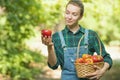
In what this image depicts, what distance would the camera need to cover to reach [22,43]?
1130 cm

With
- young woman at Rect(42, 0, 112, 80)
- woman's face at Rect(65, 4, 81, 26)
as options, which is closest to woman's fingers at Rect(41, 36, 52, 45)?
young woman at Rect(42, 0, 112, 80)

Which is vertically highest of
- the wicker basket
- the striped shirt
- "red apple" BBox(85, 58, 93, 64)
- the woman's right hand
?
the woman's right hand

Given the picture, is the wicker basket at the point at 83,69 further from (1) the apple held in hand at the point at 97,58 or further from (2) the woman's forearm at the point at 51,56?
(2) the woman's forearm at the point at 51,56

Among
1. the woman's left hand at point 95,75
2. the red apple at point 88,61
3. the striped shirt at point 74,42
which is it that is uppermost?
the striped shirt at point 74,42

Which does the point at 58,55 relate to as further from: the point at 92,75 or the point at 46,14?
the point at 46,14

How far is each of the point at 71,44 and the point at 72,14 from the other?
0.30 m

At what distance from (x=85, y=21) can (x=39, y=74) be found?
686cm

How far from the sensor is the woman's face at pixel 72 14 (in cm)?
418

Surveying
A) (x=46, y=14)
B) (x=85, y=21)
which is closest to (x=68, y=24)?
(x=46, y=14)

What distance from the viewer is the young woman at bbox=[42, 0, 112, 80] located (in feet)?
13.8

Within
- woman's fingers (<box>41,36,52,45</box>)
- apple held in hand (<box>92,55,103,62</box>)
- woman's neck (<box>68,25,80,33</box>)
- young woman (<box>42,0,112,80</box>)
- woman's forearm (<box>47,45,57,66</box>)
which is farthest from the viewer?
woman's neck (<box>68,25,80,33</box>)

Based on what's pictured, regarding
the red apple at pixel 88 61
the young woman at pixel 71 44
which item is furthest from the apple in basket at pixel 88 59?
the young woman at pixel 71 44

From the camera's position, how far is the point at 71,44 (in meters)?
4.29

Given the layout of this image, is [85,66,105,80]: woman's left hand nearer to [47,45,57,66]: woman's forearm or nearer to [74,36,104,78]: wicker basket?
[74,36,104,78]: wicker basket
